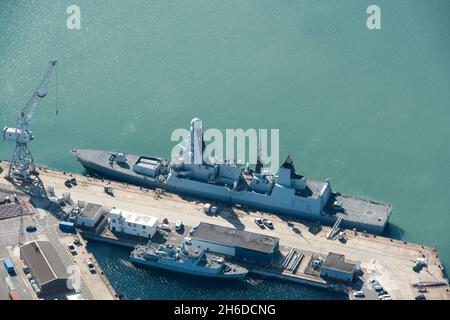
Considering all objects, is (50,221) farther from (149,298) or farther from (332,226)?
(332,226)

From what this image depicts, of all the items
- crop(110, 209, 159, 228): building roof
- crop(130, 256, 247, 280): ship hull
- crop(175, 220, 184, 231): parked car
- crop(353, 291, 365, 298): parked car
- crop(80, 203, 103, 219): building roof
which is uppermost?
crop(80, 203, 103, 219): building roof

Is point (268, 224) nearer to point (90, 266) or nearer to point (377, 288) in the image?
point (377, 288)

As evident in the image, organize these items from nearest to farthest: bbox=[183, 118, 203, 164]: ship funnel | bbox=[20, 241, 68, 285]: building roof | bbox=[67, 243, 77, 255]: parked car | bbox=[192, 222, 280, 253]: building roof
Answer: bbox=[20, 241, 68, 285]: building roof < bbox=[67, 243, 77, 255]: parked car < bbox=[192, 222, 280, 253]: building roof < bbox=[183, 118, 203, 164]: ship funnel

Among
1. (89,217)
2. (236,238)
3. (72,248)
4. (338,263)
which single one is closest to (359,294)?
(338,263)

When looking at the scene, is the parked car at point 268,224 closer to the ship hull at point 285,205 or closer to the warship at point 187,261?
the ship hull at point 285,205

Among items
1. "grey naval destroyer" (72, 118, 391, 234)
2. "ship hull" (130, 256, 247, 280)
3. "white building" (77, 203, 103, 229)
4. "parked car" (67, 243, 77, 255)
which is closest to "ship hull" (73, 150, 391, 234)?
"grey naval destroyer" (72, 118, 391, 234)

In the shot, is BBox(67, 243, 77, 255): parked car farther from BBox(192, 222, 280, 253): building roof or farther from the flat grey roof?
BBox(192, 222, 280, 253): building roof

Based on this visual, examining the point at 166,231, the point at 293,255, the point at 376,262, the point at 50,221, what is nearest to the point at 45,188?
the point at 50,221

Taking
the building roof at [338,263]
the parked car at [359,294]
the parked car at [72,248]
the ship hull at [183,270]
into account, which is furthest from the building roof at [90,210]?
the parked car at [359,294]
